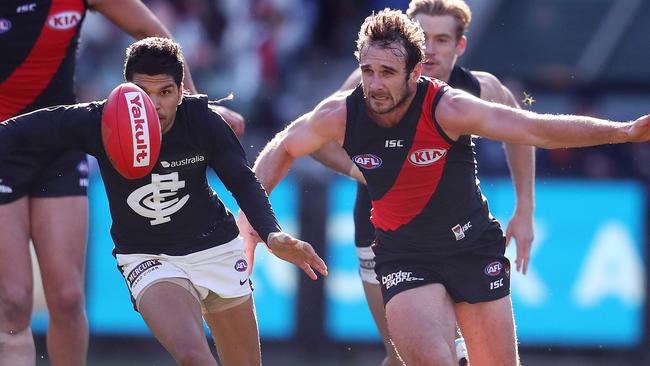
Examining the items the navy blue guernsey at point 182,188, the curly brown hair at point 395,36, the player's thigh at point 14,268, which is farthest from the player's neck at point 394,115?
the player's thigh at point 14,268

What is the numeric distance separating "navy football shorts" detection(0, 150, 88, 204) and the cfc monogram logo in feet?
2.39

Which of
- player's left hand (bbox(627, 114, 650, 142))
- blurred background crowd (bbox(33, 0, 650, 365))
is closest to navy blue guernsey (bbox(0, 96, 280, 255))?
player's left hand (bbox(627, 114, 650, 142))

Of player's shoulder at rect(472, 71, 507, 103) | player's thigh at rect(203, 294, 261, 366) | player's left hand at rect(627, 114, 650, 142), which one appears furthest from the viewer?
player's shoulder at rect(472, 71, 507, 103)

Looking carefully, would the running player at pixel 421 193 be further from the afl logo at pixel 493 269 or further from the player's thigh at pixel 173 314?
the player's thigh at pixel 173 314

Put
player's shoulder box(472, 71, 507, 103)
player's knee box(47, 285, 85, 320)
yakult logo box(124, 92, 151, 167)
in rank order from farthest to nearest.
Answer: player's shoulder box(472, 71, 507, 103), player's knee box(47, 285, 85, 320), yakult logo box(124, 92, 151, 167)

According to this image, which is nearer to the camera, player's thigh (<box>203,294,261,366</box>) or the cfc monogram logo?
the cfc monogram logo

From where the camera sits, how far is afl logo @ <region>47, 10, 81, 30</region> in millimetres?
7248

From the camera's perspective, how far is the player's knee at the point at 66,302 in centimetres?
700

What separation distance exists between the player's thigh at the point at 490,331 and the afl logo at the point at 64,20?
2.75 metres

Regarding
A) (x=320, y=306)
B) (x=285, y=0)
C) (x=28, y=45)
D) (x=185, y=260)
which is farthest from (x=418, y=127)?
(x=285, y=0)


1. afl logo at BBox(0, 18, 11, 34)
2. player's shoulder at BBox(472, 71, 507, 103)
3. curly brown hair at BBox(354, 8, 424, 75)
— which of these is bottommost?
player's shoulder at BBox(472, 71, 507, 103)

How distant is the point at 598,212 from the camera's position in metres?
11.4

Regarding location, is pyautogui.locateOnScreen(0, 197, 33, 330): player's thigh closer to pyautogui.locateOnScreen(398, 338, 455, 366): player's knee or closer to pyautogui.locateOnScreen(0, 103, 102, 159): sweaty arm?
pyautogui.locateOnScreen(0, 103, 102, 159): sweaty arm

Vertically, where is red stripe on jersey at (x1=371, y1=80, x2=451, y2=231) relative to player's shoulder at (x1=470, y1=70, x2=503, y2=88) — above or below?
below
